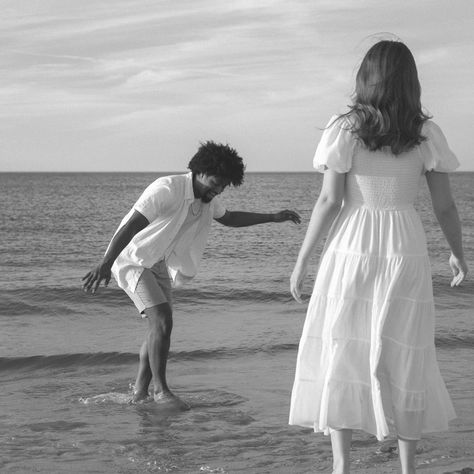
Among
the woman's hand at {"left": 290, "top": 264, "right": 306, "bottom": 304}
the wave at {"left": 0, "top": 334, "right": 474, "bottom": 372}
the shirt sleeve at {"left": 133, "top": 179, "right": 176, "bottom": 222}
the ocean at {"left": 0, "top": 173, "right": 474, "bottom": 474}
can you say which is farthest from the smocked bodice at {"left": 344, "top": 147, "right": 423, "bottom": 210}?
the wave at {"left": 0, "top": 334, "right": 474, "bottom": 372}

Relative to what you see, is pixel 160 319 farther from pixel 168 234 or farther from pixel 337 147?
pixel 337 147

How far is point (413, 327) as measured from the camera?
4324 millimetres

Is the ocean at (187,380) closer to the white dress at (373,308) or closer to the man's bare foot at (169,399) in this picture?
the man's bare foot at (169,399)

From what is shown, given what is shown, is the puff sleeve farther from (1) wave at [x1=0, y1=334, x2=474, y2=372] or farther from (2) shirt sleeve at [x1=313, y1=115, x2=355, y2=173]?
(1) wave at [x1=0, y1=334, x2=474, y2=372]

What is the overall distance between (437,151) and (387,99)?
360 mm

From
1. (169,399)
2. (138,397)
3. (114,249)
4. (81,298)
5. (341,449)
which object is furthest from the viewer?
(81,298)

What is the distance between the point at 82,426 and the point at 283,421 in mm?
1455

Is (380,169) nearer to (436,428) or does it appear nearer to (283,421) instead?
(436,428)

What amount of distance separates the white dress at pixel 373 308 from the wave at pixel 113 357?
509 cm

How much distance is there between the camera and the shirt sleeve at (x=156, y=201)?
6343 mm

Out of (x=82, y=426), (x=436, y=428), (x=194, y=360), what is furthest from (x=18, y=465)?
(x=194, y=360)

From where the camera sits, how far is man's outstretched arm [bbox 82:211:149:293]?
576 cm

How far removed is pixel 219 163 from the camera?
6.57 meters

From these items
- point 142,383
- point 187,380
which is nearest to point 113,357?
point 187,380
